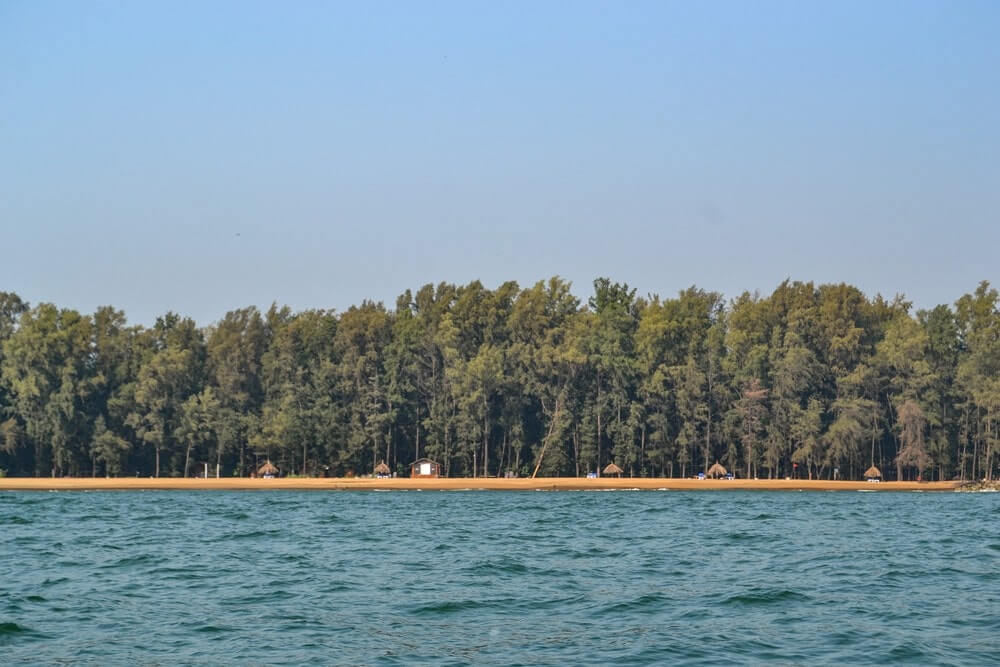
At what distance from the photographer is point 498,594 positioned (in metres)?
23.8

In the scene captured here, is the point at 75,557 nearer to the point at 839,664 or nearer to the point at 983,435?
the point at 839,664

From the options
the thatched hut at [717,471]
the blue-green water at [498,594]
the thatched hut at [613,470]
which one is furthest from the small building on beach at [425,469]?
the blue-green water at [498,594]

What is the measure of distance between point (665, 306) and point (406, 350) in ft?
84.3

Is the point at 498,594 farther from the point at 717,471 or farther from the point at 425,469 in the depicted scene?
the point at 717,471

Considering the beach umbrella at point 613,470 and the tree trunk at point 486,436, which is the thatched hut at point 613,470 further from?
the tree trunk at point 486,436

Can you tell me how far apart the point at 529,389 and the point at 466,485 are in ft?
49.0

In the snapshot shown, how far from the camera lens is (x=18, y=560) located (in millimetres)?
30922

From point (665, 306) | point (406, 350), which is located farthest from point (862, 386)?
point (406, 350)

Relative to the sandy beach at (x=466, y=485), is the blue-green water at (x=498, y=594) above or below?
below

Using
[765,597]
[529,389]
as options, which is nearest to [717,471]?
[529,389]

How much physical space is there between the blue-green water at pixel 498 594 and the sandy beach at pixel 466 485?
54.5 meters

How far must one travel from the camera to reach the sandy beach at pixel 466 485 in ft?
324

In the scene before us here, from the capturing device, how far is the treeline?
10931 centimetres

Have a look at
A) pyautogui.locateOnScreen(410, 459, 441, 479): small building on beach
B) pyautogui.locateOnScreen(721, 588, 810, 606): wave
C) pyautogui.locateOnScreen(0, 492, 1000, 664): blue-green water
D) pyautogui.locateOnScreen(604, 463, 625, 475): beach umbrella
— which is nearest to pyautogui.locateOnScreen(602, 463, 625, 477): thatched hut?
pyautogui.locateOnScreen(604, 463, 625, 475): beach umbrella
